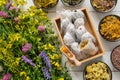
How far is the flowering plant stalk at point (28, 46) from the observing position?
1565mm

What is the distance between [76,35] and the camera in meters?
1.65

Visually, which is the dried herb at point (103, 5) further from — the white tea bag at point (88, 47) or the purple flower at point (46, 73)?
the purple flower at point (46, 73)

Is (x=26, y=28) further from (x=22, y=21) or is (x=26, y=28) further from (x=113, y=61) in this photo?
(x=113, y=61)

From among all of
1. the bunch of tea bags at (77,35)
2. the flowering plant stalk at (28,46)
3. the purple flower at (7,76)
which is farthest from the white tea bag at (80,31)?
the purple flower at (7,76)

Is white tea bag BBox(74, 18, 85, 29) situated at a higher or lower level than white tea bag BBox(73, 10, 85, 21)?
lower

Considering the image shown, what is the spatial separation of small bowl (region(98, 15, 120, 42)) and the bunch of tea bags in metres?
0.06

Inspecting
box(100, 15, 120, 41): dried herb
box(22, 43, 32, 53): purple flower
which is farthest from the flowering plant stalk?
box(100, 15, 120, 41): dried herb

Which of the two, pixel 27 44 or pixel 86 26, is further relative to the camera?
pixel 86 26

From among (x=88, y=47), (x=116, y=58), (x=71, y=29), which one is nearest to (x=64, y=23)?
(x=71, y=29)

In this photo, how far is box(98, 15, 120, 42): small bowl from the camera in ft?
5.43

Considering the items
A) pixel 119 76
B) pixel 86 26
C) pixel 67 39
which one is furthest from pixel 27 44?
pixel 119 76

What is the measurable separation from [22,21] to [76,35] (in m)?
0.24

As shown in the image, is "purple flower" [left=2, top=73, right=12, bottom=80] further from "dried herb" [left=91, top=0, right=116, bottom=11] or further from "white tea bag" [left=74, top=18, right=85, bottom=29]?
"dried herb" [left=91, top=0, right=116, bottom=11]

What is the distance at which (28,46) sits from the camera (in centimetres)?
158
